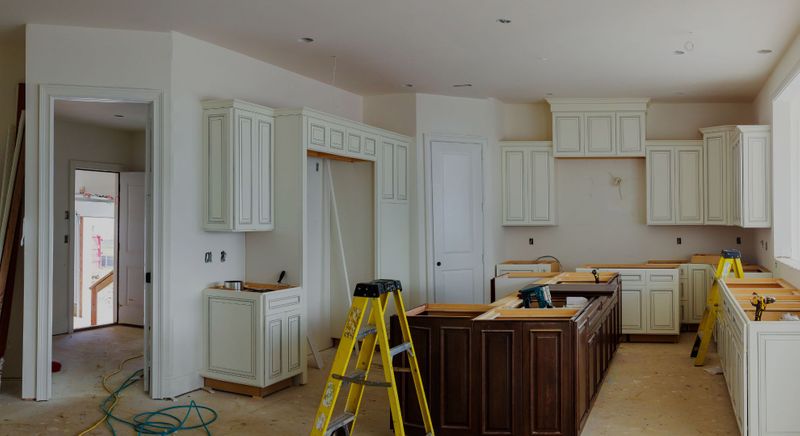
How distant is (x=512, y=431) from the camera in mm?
3783

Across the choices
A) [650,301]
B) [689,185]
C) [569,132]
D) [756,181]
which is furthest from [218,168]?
[689,185]

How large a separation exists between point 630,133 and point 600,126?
372 millimetres


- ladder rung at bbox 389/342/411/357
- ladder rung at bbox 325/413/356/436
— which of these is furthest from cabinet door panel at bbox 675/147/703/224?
ladder rung at bbox 325/413/356/436

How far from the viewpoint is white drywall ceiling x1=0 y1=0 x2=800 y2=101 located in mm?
4469

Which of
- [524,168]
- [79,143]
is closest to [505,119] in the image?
[524,168]

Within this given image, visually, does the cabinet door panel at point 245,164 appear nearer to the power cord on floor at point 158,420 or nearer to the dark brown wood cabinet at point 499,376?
the power cord on floor at point 158,420

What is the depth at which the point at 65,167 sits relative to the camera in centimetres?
802

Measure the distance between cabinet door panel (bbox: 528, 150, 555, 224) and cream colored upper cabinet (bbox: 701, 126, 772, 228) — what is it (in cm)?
183

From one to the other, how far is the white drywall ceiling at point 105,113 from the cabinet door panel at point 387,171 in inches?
100

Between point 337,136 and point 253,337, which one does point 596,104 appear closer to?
point 337,136

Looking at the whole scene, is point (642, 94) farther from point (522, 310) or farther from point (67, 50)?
point (67, 50)

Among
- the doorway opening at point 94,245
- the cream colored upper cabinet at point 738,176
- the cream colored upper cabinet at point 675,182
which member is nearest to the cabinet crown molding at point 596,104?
the cream colored upper cabinet at point 675,182

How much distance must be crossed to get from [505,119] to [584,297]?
3563mm

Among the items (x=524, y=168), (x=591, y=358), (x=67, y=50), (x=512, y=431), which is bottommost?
(x=512, y=431)
